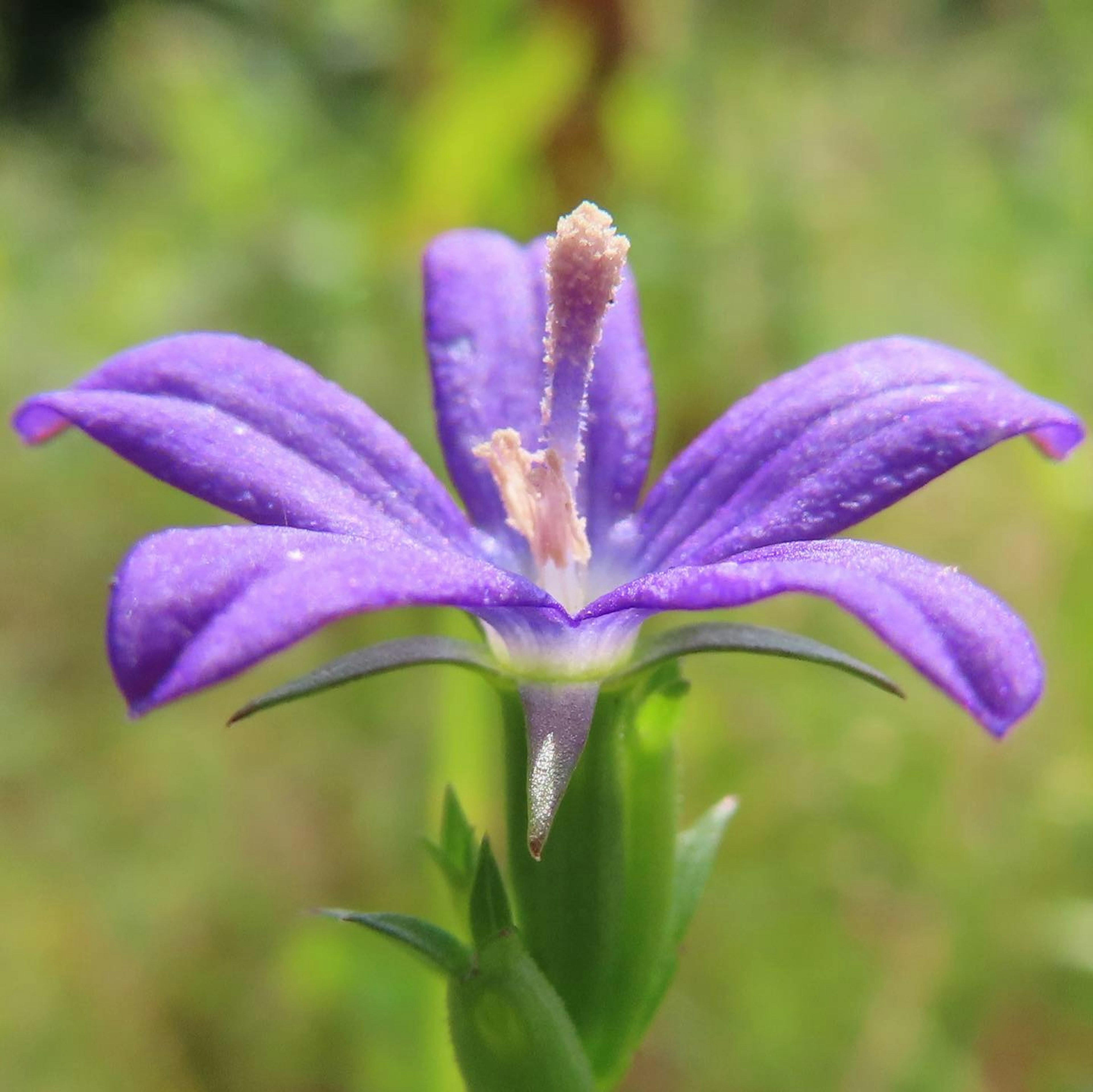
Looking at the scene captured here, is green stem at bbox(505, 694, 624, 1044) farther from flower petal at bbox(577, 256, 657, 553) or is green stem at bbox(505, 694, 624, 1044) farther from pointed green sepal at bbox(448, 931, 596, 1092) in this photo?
flower petal at bbox(577, 256, 657, 553)

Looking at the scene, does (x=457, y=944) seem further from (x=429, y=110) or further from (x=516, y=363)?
(x=429, y=110)

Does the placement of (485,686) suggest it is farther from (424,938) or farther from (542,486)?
(424,938)

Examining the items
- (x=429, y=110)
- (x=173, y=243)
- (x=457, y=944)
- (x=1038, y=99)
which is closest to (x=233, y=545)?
(x=457, y=944)

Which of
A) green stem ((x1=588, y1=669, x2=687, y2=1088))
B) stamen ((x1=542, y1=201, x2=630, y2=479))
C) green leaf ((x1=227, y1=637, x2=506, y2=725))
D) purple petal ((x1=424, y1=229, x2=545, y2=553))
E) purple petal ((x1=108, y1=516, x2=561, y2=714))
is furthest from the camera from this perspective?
purple petal ((x1=424, y1=229, x2=545, y2=553))

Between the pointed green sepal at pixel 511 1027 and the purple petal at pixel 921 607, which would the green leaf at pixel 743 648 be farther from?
the pointed green sepal at pixel 511 1027

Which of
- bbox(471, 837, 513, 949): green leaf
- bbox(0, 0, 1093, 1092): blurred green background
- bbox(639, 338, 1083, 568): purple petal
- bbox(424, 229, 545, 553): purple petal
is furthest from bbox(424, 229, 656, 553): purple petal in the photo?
bbox(0, 0, 1093, 1092): blurred green background

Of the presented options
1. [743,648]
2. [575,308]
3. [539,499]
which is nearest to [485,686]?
[539,499]

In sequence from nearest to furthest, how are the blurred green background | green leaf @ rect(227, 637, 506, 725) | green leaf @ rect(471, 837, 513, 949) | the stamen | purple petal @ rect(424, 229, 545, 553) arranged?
1. green leaf @ rect(227, 637, 506, 725)
2. green leaf @ rect(471, 837, 513, 949)
3. the stamen
4. purple petal @ rect(424, 229, 545, 553)
5. the blurred green background
